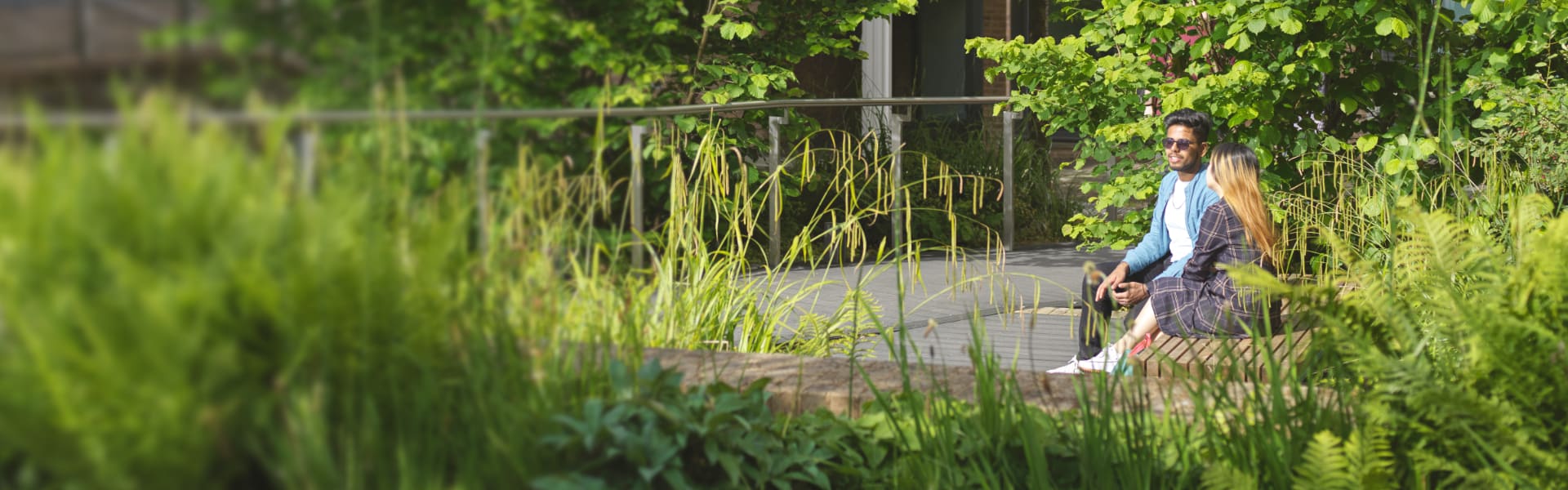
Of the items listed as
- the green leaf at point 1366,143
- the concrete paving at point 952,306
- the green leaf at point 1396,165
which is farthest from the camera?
the green leaf at point 1366,143

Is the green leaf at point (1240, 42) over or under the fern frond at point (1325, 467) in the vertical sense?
over

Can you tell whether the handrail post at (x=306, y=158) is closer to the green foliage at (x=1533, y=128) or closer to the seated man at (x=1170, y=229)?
the seated man at (x=1170, y=229)

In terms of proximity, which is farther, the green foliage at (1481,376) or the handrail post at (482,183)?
the green foliage at (1481,376)

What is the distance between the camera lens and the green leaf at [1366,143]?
6.38 m

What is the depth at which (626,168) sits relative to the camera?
2.55 metres

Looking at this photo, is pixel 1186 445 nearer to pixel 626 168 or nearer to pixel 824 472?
pixel 824 472

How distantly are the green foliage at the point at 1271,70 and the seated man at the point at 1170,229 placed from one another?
26.4 inches

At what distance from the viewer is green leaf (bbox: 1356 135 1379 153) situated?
6.38m

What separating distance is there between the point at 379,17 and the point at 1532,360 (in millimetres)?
1883

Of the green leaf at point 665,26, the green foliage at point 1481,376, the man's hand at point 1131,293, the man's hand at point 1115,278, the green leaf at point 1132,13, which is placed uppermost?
the green leaf at point 1132,13

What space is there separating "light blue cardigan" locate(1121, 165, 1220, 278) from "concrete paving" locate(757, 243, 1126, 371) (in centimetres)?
33

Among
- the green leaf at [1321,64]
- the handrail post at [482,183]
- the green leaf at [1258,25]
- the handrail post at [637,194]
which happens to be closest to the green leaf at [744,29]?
the green leaf at [1258,25]

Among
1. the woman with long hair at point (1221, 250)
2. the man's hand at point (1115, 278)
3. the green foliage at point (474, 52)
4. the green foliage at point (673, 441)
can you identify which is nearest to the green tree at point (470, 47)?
the green foliage at point (474, 52)

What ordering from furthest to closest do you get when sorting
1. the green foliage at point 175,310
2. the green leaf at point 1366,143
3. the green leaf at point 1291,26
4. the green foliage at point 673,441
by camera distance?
the green leaf at point 1366,143, the green leaf at point 1291,26, the green foliage at point 673,441, the green foliage at point 175,310
